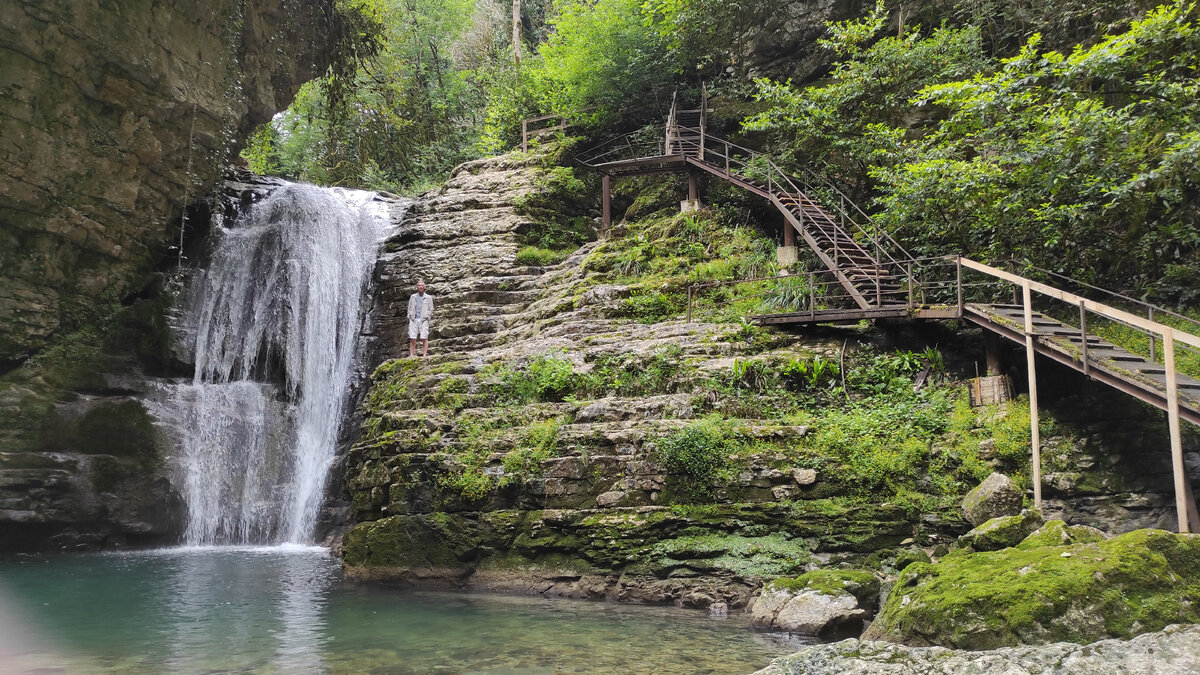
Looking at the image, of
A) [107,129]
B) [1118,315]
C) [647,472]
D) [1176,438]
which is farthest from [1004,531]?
[107,129]

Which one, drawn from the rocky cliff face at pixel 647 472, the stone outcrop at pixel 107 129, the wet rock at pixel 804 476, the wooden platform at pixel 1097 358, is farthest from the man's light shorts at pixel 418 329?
the wooden platform at pixel 1097 358

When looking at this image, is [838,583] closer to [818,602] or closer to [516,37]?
[818,602]

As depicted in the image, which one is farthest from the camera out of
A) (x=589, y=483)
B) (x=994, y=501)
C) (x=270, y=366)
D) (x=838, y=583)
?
(x=270, y=366)

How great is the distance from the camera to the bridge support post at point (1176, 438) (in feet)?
22.8

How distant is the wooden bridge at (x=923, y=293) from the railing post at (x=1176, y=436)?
0.4 inches

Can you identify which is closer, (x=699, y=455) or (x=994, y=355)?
(x=699, y=455)

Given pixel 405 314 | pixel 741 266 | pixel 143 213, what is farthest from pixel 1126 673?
pixel 143 213

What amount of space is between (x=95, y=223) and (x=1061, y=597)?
1679 cm

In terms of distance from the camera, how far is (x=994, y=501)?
311 inches

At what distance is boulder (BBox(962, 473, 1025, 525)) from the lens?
25.8ft

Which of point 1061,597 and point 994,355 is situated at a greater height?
point 994,355

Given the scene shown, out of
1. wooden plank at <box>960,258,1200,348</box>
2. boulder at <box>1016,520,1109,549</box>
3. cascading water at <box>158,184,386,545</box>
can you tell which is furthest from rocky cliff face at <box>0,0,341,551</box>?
wooden plank at <box>960,258,1200,348</box>

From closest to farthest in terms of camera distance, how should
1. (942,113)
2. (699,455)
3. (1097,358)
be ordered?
(1097,358), (699,455), (942,113)

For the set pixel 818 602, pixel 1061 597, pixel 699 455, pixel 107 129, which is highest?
pixel 107 129
